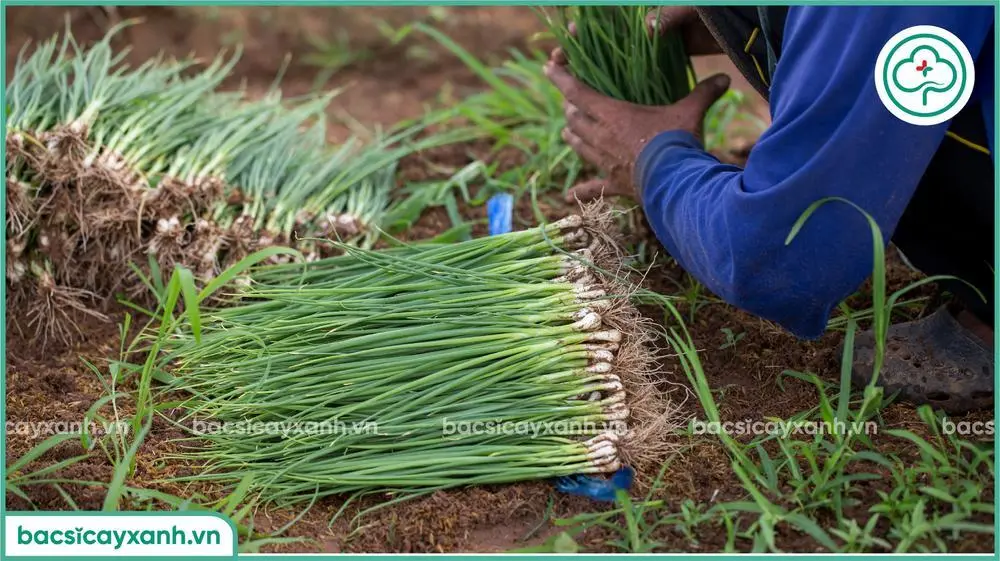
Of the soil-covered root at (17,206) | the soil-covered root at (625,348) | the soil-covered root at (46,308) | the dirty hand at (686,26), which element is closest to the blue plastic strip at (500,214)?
the soil-covered root at (625,348)

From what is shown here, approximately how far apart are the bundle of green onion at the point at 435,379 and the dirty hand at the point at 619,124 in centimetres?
34

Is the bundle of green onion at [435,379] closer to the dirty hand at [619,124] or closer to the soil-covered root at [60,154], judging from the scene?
the dirty hand at [619,124]

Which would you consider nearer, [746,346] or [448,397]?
[448,397]

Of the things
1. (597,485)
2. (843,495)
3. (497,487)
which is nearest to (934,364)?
(843,495)

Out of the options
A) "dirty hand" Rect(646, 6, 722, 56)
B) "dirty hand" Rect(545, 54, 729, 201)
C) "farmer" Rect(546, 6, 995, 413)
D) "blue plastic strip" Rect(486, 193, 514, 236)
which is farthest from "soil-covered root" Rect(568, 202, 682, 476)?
"dirty hand" Rect(646, 6, 722, 56)

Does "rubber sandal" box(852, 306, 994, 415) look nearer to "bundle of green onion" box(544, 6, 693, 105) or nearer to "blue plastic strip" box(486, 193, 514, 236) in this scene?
"bundle of green onion" box(544, 6, 693, 105)

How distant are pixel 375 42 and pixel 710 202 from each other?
277cm

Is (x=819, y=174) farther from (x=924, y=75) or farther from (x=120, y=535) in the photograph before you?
(x=120, y=535)

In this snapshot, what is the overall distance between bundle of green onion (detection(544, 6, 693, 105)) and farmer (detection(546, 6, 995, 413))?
0.30 ft

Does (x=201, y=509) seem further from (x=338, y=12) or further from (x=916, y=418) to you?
(x=338, y=12)

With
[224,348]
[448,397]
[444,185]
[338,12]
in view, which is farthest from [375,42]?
[448,397]

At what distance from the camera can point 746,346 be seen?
7.78 ft

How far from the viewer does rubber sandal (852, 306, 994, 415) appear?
2160mm

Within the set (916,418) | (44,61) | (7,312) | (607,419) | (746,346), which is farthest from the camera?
(44,61)
